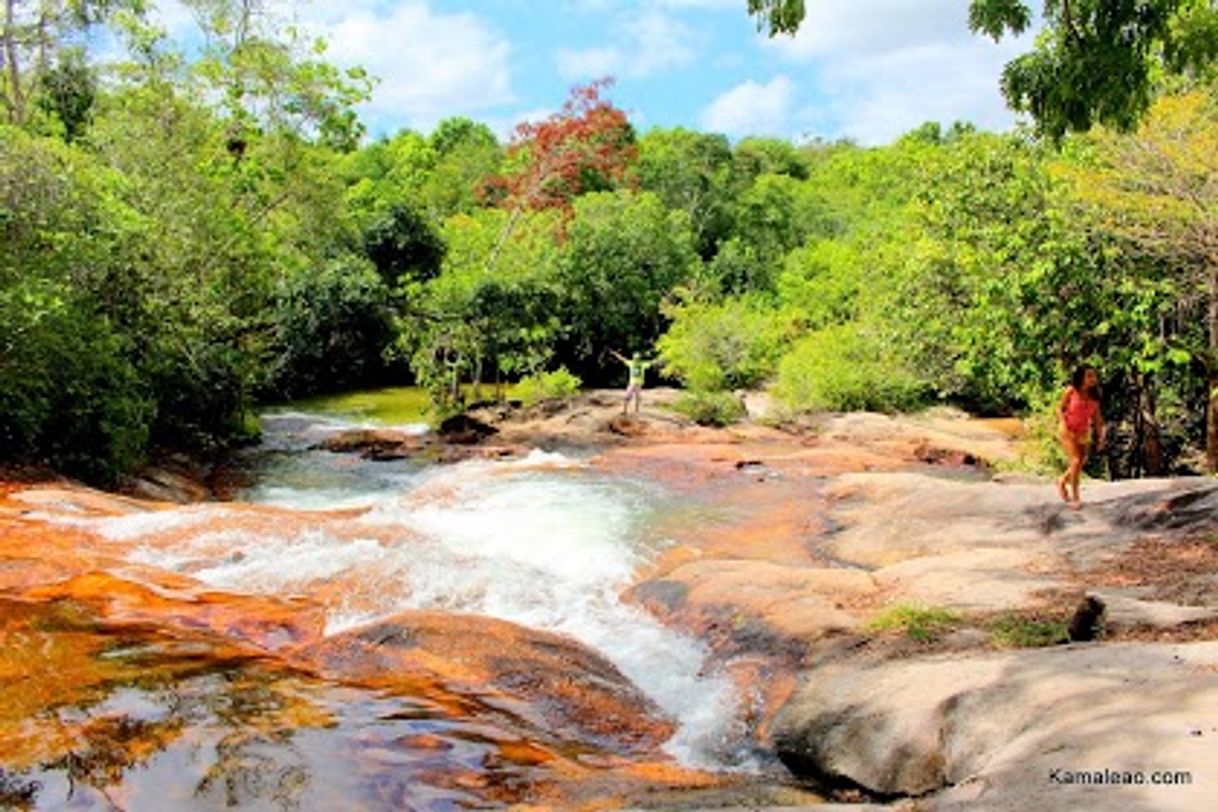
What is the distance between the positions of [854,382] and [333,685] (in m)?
20.3

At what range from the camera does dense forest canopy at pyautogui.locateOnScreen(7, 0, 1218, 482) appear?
1312cm

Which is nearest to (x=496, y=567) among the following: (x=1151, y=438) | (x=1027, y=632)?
(x=1027, y=632)

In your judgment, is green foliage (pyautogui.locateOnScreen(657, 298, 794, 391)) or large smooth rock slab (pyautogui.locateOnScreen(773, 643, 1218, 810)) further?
green foliage (pyautogui.locateOnScreen(657, 298, 794, 391))

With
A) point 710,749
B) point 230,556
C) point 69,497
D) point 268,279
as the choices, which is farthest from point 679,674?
point 268,279

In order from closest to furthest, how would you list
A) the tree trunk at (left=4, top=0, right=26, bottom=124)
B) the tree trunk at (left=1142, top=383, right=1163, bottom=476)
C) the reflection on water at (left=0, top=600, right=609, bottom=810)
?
the reflection on water at (left=0, top=600, right=609, bottom=810) → the tree trunk at (left=1142, top=383, right=1163, bottom=476) → the tree trunk at (left=4, top=0, right=26, bottom=124)

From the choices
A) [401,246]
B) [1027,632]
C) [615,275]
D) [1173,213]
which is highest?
[401,246]

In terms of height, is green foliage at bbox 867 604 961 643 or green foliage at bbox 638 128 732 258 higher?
green foliage at bbox 638 128 732 258

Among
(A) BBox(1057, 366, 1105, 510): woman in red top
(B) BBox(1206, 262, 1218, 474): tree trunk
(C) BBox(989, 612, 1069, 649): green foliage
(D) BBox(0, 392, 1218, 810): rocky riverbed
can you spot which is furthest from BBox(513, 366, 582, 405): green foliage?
(C) BBox(989, 612, 1069, 649): green foliage

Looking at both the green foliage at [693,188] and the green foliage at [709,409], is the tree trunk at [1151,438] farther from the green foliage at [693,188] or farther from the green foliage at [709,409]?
the green foliage at [693,188]

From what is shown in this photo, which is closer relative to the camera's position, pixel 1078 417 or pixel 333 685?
pixel 333 685

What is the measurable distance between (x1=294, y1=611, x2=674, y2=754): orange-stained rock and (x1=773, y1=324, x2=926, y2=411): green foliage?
18309 millimetres

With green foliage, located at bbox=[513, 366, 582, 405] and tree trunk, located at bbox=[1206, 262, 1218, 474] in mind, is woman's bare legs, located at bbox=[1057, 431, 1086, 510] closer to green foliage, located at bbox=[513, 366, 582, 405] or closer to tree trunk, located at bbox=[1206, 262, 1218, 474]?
tree trunk, located at bbox=[1206, 262, 1218, 474]

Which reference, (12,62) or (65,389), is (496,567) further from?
(12,62)

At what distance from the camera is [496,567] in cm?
955
